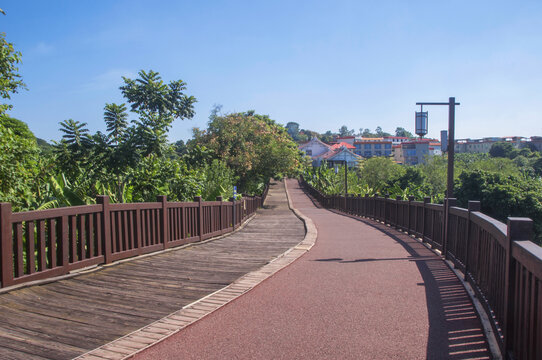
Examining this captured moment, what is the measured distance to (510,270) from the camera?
10.6 ft

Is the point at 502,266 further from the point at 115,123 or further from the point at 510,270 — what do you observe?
the point at 115,123

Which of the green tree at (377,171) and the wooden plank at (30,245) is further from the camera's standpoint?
the green tree at (377,171)

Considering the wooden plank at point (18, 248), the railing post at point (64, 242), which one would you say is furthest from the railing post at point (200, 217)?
the wooden plank at point (18, 248)

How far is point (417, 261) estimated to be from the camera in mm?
7633

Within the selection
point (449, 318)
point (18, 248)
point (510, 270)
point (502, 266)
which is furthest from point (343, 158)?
point (510, 270)

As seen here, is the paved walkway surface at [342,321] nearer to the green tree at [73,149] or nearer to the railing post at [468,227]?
the railing post at [468,227]

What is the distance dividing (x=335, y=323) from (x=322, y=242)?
6.41m

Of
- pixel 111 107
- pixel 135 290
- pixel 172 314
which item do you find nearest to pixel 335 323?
pixel 172 314

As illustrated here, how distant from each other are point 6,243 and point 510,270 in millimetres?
5158

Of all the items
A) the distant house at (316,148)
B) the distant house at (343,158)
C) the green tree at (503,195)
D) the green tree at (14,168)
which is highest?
the distant house at (316,148)

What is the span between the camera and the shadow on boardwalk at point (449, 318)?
11.5ft

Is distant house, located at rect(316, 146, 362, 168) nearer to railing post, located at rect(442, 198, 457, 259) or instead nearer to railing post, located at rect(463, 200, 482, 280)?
railing post, located at rect(442, 198, 457, 259)

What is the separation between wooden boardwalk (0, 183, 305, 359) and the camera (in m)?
3.55

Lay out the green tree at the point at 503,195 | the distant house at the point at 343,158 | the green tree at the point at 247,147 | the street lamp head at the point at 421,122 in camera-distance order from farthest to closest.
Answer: the distant house at the point at 343,158
the green tree at the point at 247,147
the green tree at the point at 503,195
the street lamp head at the point at 421,122
